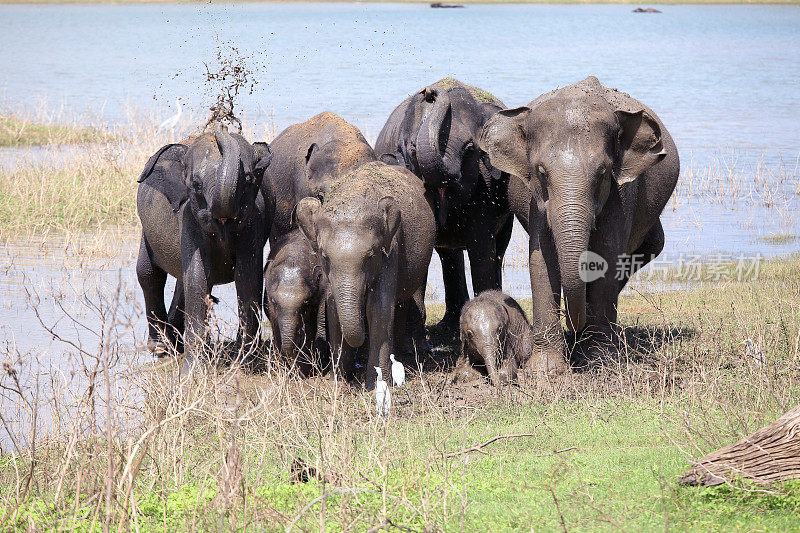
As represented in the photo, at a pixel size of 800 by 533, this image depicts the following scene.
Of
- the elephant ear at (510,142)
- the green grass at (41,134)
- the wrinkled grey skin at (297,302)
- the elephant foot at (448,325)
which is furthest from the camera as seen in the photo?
the green grass at (41,134)

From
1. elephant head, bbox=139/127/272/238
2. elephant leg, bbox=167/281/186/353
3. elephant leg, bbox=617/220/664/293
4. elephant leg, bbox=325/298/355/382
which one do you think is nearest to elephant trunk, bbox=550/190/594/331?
elephant leg, bbox=325/298/355/382

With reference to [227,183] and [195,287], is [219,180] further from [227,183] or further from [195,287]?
[195,287]

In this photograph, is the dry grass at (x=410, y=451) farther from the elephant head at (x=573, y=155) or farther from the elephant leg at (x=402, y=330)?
the elephant head at (x=573, y=155)

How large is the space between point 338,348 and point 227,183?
5.55 feet

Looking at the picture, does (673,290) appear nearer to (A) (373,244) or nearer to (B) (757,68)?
(A) (373,244)

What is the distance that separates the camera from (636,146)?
914cm

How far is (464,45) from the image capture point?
46.7m

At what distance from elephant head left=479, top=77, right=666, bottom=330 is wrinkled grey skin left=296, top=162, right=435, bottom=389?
92 centimetres

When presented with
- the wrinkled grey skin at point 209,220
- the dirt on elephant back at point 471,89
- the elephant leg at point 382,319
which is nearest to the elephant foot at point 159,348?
the wrinkled grey skin at point 209,220

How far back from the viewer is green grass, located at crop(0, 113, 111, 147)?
23422 millimetres

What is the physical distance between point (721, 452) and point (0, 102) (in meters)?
28.0

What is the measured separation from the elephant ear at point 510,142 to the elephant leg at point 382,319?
1.28m

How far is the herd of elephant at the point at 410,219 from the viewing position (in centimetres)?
867

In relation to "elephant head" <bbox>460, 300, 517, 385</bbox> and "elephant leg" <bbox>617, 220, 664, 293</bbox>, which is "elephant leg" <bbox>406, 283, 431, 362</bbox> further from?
"elephant leg" <bbox>617, 220, 664, 293</bbox>
